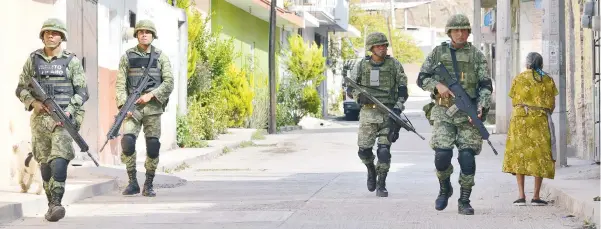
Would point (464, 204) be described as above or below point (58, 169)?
below

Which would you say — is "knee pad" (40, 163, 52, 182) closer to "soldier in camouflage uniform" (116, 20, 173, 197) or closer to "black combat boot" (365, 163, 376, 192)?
"soldier in camouflage uniform" (116, 20, 173, 197)

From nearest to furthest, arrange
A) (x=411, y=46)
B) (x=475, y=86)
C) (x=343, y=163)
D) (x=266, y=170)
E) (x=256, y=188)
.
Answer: (x=475, y=86) < (x=256, y=188) < (x=266, y=170) < (x=343, y=163) < (x=411, y=46)

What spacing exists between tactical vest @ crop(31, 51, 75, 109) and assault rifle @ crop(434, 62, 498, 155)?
326cm

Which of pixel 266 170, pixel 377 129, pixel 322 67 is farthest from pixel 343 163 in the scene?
pixel 322 67

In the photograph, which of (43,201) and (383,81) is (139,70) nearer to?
(43,201)

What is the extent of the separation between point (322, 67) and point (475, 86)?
108 feet

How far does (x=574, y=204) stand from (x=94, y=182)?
564cm

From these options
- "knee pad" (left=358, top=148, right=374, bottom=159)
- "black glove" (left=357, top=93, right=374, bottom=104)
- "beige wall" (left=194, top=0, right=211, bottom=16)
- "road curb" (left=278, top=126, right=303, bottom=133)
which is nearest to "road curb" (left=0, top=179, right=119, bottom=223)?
"knee pad" (left=358, top=148, right=374, bottom=159)

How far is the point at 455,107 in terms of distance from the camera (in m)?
11.0

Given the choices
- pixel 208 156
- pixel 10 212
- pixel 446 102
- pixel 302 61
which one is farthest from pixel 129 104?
pixel 302 61

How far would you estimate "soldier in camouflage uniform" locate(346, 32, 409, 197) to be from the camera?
13.1 metres

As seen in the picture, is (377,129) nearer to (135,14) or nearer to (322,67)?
(135,14)

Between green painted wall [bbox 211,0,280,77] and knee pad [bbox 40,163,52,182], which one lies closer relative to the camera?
knee pad [bbox 40,163,52,182]

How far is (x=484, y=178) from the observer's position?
16.6 meters
